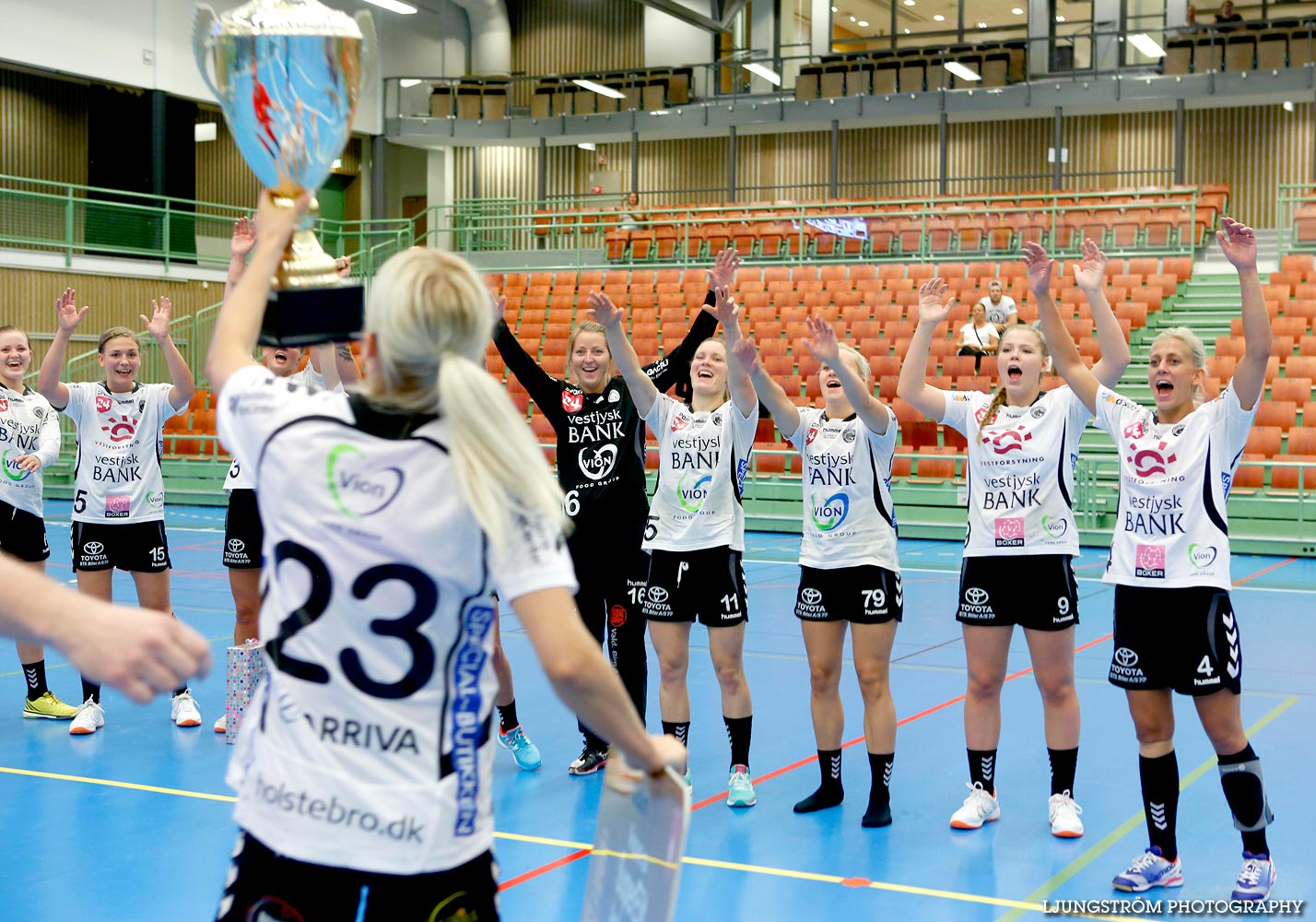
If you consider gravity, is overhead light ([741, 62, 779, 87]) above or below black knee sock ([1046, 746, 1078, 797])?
above

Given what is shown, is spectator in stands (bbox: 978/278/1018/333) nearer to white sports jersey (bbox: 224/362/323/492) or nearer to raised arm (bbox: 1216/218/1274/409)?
white sports jersey (bbox: 224/362/323/492)

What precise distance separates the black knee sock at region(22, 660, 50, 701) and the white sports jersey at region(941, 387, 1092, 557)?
4.56 m

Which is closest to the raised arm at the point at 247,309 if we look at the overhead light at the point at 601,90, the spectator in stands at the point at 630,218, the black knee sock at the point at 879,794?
the black knee sock at the point at 879,794

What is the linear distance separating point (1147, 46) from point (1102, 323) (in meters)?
21.8

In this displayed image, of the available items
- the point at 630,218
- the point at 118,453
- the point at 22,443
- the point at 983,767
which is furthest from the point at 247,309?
the point at 630,218

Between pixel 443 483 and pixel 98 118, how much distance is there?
2462 centimetres

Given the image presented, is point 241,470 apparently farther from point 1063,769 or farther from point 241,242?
point 1063,769

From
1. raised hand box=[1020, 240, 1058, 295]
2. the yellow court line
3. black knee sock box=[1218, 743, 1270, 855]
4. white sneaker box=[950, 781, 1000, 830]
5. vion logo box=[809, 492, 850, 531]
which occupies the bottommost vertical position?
the yellow court line

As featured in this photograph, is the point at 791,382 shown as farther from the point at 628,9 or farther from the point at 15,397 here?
the point at 628,9

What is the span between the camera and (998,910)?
390cm

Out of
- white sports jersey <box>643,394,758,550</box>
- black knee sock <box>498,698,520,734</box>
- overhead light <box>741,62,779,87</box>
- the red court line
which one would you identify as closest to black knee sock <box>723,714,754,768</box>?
the red court line

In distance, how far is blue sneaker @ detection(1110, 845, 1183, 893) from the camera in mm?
3980

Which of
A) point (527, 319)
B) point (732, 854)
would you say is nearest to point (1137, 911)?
point (732, 854)

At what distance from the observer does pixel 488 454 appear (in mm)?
1782
